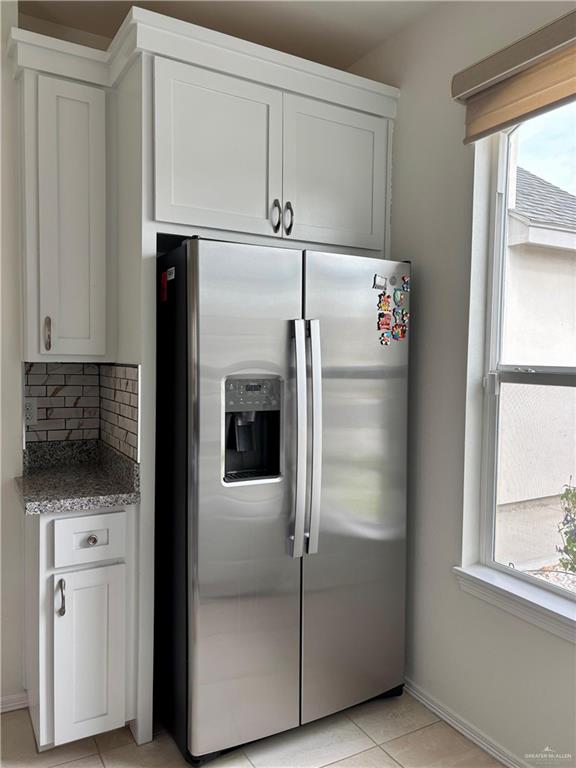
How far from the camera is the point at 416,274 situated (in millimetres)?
2451

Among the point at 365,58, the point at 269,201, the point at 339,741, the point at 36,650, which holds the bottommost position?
the point at 339,741

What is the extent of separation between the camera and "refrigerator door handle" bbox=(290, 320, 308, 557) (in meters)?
2.07

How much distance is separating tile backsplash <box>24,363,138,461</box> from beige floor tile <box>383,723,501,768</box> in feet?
4.81

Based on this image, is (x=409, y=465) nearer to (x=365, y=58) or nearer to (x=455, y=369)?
(x=455, y=369)

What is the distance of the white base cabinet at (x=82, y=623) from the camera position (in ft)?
6.53

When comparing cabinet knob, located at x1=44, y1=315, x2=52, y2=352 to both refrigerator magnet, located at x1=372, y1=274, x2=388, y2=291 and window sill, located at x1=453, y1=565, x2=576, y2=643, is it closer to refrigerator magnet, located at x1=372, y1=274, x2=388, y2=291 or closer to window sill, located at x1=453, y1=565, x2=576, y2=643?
refrigerator magnet, located at x1=372, y1=274, x2=388, y2=291

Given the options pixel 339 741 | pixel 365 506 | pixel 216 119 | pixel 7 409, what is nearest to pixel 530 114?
pixel 216 119

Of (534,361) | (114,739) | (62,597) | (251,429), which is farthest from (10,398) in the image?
(534,361)

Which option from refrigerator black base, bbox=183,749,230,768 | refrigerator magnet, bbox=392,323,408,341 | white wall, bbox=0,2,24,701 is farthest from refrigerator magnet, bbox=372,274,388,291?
refrigerator black base, bbox=183,749,230,768

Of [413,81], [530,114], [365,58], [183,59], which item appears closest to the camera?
[530,114]

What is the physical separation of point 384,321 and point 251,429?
0.65m

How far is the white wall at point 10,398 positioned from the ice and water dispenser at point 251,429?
856 millimetres

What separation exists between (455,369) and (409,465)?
0.47 metres

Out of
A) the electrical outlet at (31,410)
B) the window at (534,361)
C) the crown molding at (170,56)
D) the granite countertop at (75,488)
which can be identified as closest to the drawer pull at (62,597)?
the granite countertop at (75,488)
